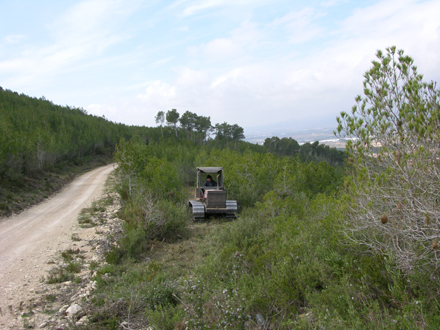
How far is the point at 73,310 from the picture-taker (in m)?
6.32

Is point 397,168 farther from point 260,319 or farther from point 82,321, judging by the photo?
point 82,321

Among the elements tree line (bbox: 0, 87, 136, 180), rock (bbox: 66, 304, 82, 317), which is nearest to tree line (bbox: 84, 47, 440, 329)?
rock (bbox: 66, 304, 82, 317)

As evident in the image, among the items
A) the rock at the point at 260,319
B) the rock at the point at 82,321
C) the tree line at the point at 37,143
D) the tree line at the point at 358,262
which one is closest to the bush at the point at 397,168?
the tree line at the point at 358,262

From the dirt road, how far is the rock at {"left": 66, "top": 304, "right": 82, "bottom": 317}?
3.62 ft

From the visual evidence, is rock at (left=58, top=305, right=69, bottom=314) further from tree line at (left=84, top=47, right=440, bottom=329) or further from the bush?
the bush

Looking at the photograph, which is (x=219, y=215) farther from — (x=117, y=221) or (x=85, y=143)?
(x=85, y=143)

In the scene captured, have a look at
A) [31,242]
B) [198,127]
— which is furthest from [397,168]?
[198,127]

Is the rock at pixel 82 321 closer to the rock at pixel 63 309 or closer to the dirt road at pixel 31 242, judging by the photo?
the rock at pixel 63 309

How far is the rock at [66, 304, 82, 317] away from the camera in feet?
20.5

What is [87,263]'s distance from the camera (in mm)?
9438

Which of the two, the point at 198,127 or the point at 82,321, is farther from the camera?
the point at 198,127

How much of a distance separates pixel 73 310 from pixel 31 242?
674cm

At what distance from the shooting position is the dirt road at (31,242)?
290 inches

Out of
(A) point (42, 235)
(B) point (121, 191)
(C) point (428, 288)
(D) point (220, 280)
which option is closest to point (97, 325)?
(D) point (220, 280)
